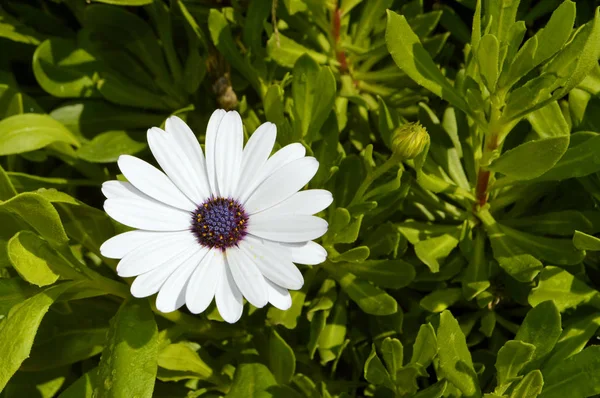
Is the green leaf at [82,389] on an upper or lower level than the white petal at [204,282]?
lower

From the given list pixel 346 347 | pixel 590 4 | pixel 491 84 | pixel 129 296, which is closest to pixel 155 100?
pixel 129 296

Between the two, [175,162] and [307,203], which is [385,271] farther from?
[175,162]

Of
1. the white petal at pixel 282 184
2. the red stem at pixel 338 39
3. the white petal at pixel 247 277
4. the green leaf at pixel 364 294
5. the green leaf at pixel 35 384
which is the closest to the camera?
the white petal at pixel 247 277

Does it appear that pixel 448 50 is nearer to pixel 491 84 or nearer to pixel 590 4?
pixel 590 4

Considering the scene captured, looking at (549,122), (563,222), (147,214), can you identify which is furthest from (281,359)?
(549,122)

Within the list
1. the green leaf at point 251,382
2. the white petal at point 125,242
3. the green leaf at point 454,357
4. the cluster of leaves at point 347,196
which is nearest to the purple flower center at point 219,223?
the white petal at point 125,242

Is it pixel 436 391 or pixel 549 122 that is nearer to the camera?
pixel 436 391

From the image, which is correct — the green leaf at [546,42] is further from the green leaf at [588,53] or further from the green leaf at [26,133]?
the green leaf at [26,133]
